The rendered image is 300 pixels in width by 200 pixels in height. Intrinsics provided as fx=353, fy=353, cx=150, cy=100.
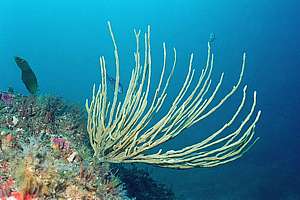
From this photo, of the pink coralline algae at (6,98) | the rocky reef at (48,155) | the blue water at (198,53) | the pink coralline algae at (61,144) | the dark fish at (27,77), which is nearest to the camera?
the rocky reef at (48,155)

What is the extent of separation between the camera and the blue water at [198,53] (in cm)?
1516

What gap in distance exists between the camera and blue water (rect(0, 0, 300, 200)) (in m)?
15.2

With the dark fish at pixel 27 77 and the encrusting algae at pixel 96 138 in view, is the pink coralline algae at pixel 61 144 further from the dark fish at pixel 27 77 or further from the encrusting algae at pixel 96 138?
the dark fish at pixel 27 77

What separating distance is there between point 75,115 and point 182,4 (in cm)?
13220

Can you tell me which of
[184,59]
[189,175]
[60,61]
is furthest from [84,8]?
[189,175]

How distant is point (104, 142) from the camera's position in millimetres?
3584

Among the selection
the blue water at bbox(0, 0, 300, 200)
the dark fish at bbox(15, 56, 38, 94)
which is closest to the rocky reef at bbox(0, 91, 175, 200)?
the dark fish at bbox(15, 56, 38, 94)

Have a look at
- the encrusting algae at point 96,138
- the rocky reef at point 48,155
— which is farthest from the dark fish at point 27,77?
the rocky reef at point 48,155

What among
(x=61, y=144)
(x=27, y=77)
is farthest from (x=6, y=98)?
(x=61, y=144)

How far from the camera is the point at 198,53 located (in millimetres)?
85812

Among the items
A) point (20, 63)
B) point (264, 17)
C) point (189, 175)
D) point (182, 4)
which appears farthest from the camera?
point (182, 4)

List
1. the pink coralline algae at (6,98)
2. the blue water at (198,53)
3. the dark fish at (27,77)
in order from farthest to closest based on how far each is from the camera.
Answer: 1. the blue water at (198,53)
2. the dark fish at (27,77)
3. the pink coralline algae at (6,98)

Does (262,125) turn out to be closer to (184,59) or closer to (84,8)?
(184,59)

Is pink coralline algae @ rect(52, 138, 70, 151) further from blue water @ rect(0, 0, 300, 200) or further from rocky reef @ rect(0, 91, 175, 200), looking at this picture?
blue water @ rect(0, 0, 300, 200)
